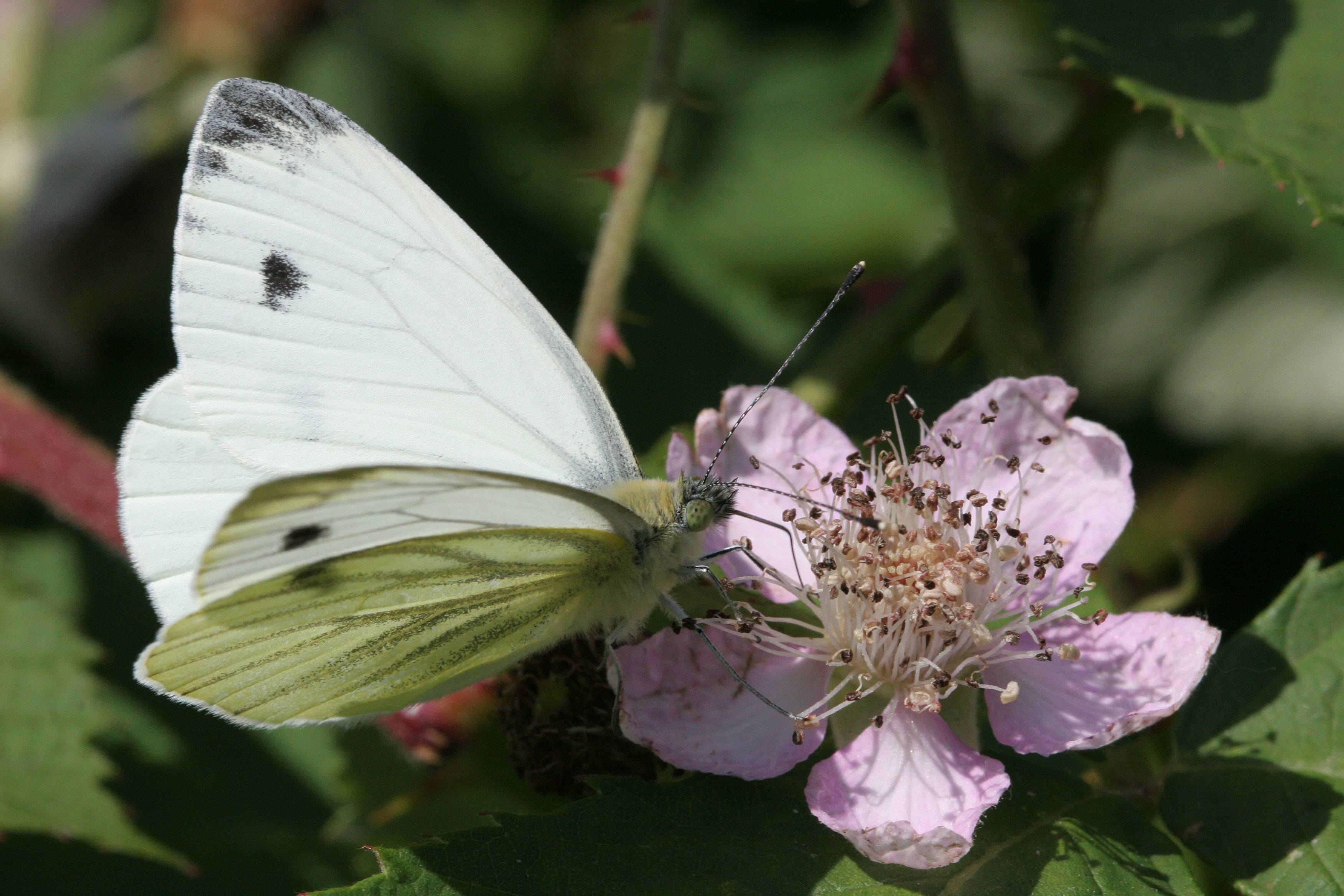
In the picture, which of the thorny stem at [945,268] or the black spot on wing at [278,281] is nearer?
the black spot on wing at [278,281]

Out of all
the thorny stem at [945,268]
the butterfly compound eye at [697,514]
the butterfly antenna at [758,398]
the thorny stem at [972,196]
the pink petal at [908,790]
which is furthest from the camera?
the thorny stem at [945,268]

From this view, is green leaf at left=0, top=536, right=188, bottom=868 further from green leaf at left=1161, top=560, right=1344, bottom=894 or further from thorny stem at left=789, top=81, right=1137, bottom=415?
green leaf at left=1161, top=560, right=1344, bottom=894

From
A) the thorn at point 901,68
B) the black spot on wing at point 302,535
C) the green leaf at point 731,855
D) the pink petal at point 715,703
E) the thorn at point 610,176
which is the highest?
the thorn at point 901,68

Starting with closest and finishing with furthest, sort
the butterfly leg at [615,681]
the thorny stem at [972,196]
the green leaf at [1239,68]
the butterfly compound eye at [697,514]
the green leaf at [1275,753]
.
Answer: the green leaf at [1275,753], the butterfly leg at [615,681], the butterfly compound eye at [697,514], the green leaf at [1239,68], the thorny stem at [972,196]

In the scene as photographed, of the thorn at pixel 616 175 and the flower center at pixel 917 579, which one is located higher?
the thorn at pixel 616 175

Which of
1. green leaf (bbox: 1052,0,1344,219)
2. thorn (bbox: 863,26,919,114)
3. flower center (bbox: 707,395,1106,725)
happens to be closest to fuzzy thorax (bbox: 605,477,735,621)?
flower center (bbox: 707,395,1106,725)

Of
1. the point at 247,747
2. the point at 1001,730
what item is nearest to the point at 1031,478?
the point at 1001,730

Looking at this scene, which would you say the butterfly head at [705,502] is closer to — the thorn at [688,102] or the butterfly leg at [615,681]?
the butterfly leg at [615,681]

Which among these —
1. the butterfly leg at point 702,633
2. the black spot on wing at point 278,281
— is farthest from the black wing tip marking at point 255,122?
the butterfly leg at point 702,633
